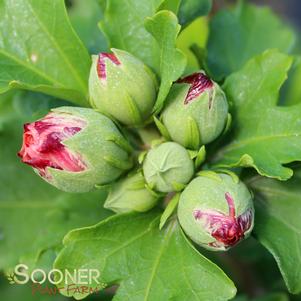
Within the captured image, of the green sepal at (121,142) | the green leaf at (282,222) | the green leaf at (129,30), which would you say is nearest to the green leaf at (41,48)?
the green leaf at (129,30)

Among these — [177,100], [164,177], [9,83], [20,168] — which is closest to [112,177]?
[164,177]

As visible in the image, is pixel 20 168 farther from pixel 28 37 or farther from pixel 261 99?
pixel 261 99

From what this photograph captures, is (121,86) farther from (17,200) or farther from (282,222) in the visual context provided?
(17,200)

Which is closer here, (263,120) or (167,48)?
(167,48)

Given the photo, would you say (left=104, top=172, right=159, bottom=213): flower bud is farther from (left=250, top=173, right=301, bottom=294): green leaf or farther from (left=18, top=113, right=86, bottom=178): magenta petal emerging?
(left=250, top=173, right=301, bottom=294): green leaf

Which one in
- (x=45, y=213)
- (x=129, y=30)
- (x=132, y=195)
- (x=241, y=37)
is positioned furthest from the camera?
(x=241, y=37)

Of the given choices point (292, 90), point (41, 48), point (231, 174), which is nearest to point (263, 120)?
point (231, 174)

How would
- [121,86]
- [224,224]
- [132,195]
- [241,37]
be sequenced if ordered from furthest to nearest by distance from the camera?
[241,37]
[132,195]
[121,86]
[224,224]

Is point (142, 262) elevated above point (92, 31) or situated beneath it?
situated beneath
